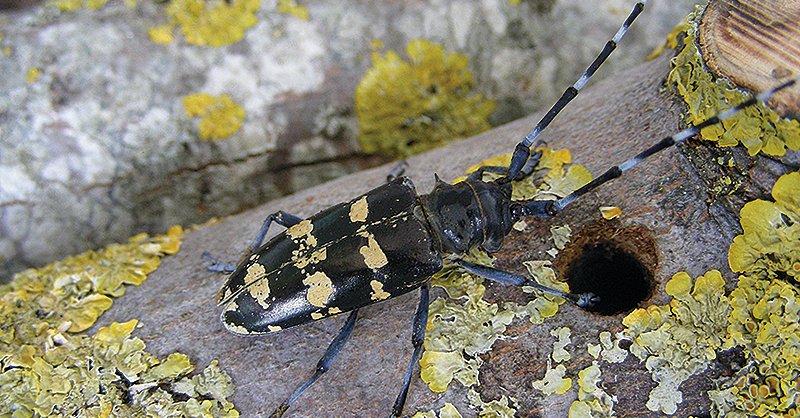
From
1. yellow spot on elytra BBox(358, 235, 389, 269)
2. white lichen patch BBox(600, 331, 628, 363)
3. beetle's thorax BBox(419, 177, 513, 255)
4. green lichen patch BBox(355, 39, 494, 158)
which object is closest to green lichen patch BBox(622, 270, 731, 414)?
white lichen patch BBox(600, 331, 628, 363)

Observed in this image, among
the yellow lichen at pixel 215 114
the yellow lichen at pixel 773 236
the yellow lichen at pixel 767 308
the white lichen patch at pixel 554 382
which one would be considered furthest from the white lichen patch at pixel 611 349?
the yellow lichen at pixel 215 114

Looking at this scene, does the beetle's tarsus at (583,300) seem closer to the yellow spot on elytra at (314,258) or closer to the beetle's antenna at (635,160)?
the beetle's antenna at (635,160)

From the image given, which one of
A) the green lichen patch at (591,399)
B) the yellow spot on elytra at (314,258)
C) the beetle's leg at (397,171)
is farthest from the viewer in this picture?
the beetle's leg at (397,171)

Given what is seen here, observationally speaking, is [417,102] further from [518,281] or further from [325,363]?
[325,363]

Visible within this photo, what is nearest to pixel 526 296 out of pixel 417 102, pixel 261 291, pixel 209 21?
pixel 261 291

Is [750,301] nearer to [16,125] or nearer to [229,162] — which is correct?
[229,162]

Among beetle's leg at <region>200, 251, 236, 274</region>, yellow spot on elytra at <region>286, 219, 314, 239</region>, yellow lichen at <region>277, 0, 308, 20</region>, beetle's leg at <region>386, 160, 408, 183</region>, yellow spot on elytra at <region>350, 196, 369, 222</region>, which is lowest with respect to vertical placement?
beetle's leg at <region>200, 251, 236, 274</region>

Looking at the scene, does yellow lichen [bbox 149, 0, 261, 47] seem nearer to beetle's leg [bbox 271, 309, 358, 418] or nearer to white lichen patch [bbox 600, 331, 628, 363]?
beetle's leg [bbox 271, 309, 358, 418]
